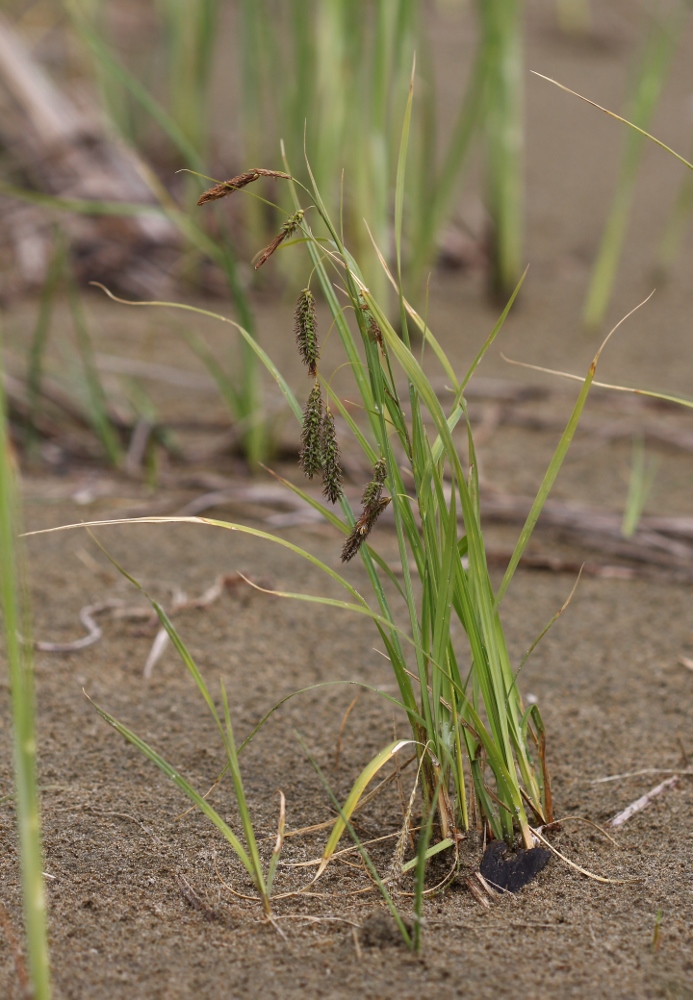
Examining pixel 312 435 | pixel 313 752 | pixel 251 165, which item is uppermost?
pixel 312 435

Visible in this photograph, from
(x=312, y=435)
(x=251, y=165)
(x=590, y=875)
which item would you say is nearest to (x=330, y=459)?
(x=312, y=435)

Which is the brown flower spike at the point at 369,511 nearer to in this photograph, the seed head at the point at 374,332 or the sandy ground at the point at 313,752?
the seed head at the point at 374,332

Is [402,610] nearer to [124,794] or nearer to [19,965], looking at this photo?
[124,794]

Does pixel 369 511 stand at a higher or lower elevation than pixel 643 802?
higher

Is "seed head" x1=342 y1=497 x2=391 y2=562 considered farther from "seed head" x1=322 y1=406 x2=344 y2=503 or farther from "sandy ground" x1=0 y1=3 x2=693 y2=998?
"sandy ground" x1=0 y1=3 x2=693 y2=998

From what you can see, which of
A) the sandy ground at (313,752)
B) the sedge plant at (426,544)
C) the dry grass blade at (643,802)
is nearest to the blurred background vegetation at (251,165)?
the sandy ground at (313,752)

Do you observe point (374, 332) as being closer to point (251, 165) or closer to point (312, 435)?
point (312, 435)

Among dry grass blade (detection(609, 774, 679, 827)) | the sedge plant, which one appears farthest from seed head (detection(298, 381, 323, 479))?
dry grass blade (detection(609, 774, 679, 827))
